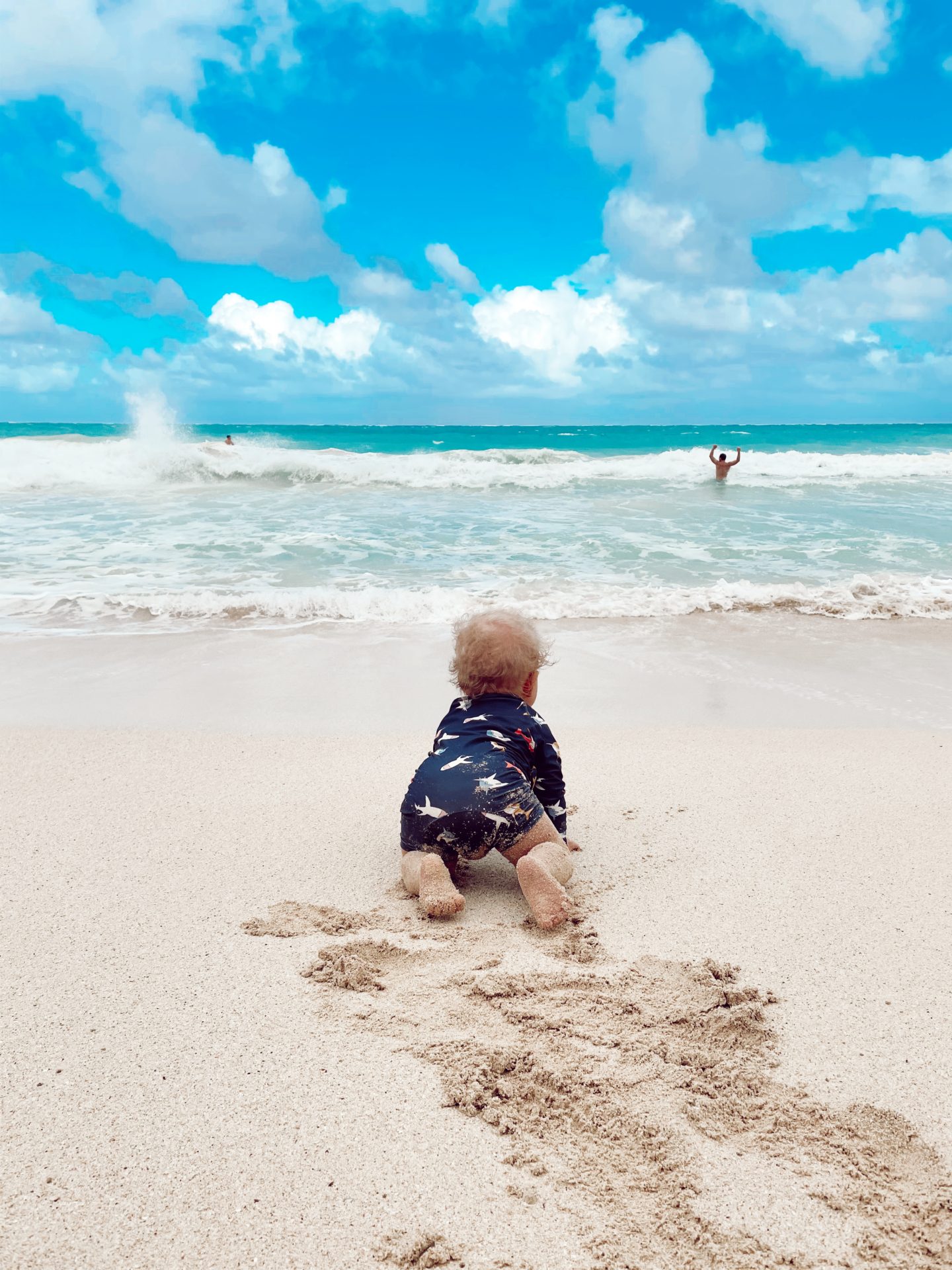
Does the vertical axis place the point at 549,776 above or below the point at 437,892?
above

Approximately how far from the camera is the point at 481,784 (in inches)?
105

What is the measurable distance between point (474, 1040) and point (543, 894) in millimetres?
654

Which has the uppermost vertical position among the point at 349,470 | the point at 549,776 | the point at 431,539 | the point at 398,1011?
the point at 349,470

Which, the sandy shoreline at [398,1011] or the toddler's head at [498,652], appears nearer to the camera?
the sandy shoreline at [398,1011]

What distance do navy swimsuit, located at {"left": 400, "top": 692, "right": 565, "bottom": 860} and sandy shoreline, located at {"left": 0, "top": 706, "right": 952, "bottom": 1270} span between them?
21 centimetres

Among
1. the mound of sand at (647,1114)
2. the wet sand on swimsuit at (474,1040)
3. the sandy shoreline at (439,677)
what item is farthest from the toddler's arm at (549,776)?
the sandy shoreline at (439,677)

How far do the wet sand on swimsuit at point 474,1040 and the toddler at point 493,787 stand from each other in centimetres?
14

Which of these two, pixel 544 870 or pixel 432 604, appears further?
pixel 432 604

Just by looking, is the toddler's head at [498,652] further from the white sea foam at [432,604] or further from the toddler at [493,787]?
the white sea foam at [432,604]

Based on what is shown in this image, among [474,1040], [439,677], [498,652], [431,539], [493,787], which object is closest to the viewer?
[474,1040]

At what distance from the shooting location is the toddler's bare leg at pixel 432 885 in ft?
8.15

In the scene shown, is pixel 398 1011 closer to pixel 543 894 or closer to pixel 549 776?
pixel 543 894

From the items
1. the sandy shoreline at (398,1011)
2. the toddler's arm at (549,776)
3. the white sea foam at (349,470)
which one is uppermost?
the white sea foam at (349,470)

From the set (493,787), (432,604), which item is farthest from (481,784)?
(432,604)
